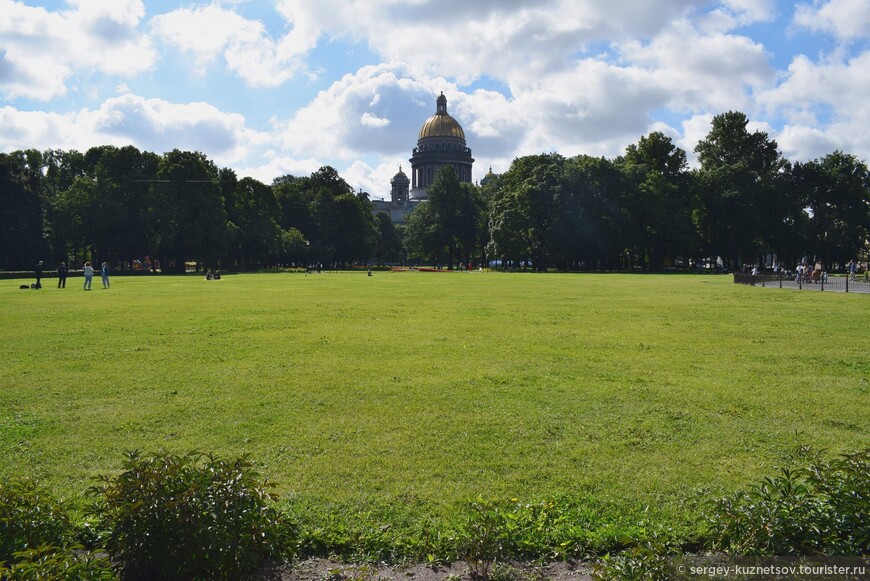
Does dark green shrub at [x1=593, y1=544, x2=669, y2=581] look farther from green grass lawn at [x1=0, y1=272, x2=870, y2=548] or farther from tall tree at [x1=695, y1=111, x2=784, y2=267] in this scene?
tall tree at [x1=695, y1=111, x2=784, y2=267]

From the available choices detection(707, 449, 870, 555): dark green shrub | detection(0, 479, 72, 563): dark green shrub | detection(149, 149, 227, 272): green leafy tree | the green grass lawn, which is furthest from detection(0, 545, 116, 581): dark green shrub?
detection(149, 149, 227, 272): green leafy tree

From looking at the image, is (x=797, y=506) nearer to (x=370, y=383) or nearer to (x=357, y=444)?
(x=357, y=444)

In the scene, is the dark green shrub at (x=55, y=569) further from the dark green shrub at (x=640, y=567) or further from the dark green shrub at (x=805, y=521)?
the dark green shrub at (x=805, y=521)

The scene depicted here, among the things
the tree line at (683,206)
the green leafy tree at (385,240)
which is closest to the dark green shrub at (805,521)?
the tree line at (683,206)

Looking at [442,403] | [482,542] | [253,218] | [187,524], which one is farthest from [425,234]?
[187,524]

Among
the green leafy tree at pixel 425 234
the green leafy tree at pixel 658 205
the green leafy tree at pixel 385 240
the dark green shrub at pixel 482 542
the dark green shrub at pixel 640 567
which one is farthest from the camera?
the green leafy tree at pixel 385 240

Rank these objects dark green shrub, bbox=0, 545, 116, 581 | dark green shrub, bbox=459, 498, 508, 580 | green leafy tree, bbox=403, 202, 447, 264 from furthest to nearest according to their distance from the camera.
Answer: green leafy tree, bbox=403, 202, 447, 264 < dark green shrub, bbox=459, 498, 508, 580 < dark green shrub, bbox=0, 545, 116, 581

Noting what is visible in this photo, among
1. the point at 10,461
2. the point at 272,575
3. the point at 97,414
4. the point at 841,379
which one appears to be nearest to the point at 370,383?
the point at 97,414

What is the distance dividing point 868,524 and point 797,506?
385 mm

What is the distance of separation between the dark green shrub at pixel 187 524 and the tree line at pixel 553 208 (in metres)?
70.8

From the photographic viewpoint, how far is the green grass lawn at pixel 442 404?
6.01m

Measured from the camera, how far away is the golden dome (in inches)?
6919

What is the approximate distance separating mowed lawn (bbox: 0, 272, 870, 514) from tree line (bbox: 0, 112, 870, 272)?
5959cm

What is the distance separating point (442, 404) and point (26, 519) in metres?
5.33
